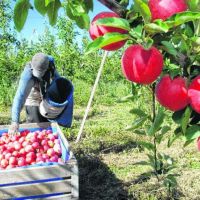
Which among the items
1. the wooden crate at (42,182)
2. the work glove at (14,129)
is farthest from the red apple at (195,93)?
the work glove at (14,129)

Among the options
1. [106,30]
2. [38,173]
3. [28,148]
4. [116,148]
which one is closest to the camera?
[106,30]

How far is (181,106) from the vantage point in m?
0.79

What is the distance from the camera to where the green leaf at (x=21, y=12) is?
2.91ft

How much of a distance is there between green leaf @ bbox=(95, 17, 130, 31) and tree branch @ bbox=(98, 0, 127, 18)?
4cm

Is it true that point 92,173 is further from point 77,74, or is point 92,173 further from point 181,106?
point 77,74

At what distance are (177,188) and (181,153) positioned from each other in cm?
135

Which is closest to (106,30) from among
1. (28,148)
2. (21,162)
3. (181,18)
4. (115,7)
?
(115,7)

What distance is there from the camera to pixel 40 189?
3053mm

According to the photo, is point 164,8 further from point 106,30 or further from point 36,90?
point 36,90

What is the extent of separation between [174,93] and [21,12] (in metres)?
0.39

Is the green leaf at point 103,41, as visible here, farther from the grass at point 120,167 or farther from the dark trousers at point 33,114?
the dark trousers at point 33,114

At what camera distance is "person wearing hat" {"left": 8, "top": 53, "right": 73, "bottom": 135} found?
13.7 feet

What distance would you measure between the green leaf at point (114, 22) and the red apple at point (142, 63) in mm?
46

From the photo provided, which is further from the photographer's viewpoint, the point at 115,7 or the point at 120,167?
the point at 120,167
